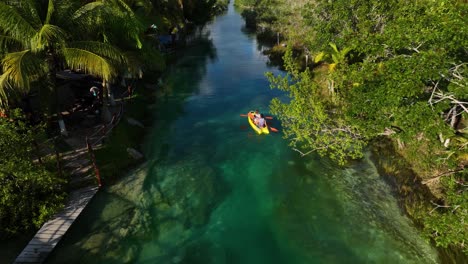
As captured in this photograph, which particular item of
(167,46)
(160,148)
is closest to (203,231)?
(160,148)

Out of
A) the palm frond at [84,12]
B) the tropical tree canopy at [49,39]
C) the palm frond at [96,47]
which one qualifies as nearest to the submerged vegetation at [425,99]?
the palm frond at [96,47]

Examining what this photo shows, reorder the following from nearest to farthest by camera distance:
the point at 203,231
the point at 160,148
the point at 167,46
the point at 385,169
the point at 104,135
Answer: the point at 203,231, the point at 385,169, the point at 104,135, the point at 160,148, the point at 167,46

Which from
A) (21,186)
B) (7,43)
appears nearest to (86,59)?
(7,43)

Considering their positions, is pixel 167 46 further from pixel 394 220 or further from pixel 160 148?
pixel 394 220

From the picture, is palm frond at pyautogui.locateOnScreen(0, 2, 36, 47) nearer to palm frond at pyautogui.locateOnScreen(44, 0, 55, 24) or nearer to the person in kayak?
palm frond at pyautogui.locateOnScreen(44, 0, 55, 24)

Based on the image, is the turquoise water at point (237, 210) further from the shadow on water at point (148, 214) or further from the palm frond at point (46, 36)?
the palm frond at point (46, 36)

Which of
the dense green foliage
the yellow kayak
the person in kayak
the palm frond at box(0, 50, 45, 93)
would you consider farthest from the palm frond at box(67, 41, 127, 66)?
the yellow kayak

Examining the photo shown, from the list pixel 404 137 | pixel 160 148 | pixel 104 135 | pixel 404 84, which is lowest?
pixel 160 148

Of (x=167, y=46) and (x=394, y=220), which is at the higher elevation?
(x=167, y=46)
